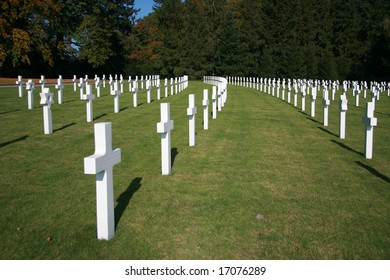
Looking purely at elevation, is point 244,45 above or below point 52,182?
above

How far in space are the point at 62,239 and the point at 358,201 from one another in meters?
4.24

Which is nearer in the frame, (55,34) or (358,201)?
(358,201)

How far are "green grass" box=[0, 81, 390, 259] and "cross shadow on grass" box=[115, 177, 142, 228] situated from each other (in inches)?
0.6

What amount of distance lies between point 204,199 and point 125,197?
3.94 feet

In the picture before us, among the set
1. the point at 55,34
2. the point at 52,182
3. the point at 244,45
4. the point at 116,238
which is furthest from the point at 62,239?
the point at 244,45

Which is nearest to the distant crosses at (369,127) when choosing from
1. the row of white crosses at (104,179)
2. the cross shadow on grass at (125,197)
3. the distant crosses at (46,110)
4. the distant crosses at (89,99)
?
the cross shadow on grass at (125,197)

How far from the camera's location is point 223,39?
67.8m

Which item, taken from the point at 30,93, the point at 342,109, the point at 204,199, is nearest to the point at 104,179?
the point at 204,199

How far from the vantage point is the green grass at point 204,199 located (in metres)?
4.56

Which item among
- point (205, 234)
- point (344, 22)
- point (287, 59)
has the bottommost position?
point (205, 234)

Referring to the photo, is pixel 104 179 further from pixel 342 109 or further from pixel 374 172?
pixel 342 109

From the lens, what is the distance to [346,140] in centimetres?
1168

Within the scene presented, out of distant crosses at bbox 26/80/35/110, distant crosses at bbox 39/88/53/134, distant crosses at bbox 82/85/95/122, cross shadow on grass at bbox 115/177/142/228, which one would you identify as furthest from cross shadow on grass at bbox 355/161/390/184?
distant crosses at bbox 26/80/35/110

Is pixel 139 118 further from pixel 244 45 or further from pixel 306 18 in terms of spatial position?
pixel 306 18
